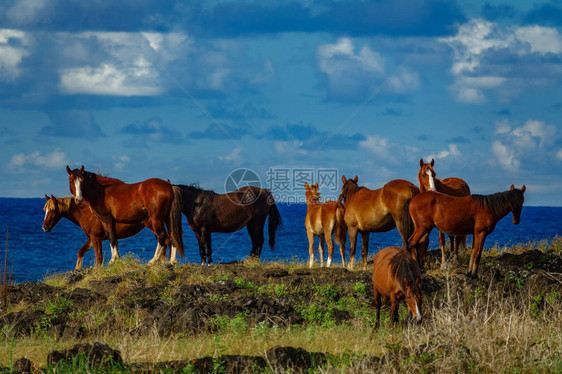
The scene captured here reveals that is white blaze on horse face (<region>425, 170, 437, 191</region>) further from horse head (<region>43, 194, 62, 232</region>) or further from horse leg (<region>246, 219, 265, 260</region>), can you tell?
horse head (<region>43, 194, 62, 232</region>)

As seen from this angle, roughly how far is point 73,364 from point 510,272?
984 centimetres

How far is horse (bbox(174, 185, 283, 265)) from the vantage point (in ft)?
57.5

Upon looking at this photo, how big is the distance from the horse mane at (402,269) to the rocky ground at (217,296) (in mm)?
574

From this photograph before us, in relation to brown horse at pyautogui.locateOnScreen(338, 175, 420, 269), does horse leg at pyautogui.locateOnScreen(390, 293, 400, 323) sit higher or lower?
lower

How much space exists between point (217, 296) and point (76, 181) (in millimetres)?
A: 5658

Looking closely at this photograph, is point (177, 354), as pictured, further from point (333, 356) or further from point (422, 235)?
point (422, 235)

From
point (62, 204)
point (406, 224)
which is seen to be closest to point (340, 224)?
point (406, 224)

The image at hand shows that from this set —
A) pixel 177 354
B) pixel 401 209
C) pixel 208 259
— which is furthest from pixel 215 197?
pixel 177 354

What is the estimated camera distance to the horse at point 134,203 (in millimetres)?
16375

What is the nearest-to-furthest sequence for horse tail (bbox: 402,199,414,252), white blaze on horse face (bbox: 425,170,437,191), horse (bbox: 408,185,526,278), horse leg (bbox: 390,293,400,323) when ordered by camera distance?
horse leg (bbox: 390,293,400,323), horse (bbox: 408,185,526,278), white blaze on horse face (bbox: 425,170,437,191), horse tail (bbox: 402,199,414,252)

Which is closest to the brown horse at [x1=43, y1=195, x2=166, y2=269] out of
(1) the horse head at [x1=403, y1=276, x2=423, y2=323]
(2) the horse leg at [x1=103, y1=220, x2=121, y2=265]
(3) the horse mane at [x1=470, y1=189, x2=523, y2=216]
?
(2) the horse leg at [x1=103, y1=220, x2=121, y2=265]

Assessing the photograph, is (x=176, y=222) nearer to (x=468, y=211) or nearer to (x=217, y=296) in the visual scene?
(x=217, y=296)

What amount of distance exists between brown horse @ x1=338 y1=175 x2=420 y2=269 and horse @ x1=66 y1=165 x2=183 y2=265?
420 cm

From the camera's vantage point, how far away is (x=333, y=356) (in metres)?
8.12
